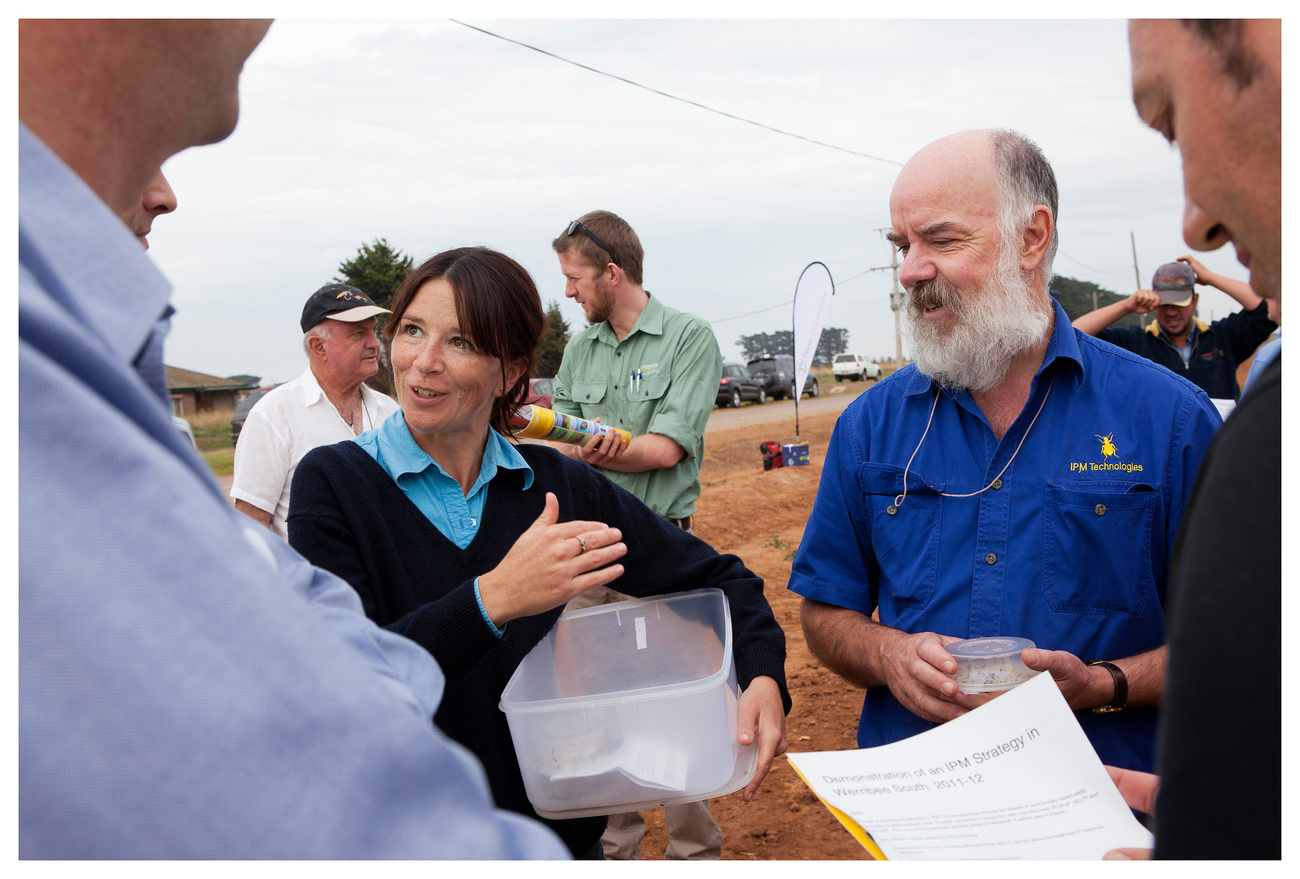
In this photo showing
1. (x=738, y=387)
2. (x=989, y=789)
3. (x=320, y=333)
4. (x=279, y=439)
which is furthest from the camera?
(x=738, y=387)

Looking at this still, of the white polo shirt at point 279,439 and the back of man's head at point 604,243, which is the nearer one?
the white polo shirt at point 279,439

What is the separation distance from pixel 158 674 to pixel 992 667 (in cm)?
173

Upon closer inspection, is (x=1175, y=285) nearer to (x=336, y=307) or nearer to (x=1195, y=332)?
(x=1195, y=332)

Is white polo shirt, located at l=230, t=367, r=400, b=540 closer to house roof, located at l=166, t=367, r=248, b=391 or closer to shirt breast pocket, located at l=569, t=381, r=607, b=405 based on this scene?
shirt breast pocket, located at l=569, t=381, r=607, b=405

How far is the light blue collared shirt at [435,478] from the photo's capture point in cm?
216

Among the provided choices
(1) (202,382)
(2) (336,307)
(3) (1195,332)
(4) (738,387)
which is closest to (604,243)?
(2) (336,307)

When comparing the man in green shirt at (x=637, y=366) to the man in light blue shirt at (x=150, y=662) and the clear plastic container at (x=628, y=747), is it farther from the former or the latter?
the man in light blue shirt at (x=150, y=662)

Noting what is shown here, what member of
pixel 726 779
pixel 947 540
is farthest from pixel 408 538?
pixel 947 540

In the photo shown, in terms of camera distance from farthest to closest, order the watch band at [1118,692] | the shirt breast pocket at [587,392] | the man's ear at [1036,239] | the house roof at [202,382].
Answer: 1. the house roof at [202,382]
2. the shirt breast pocket at [587,392]
3. the man's ear at [1036,239]
4. the watch band at [1118,692]

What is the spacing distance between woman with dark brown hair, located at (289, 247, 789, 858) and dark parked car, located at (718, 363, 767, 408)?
26739 millimetres

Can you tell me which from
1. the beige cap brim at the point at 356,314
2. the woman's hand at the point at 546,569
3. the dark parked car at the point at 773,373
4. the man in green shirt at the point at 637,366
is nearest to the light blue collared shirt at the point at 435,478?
the woman's hand at the point at 546,569

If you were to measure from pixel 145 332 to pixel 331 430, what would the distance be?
136 inches

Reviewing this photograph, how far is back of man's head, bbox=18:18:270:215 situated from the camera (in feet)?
2.35

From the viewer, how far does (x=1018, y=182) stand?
2.35 meters
